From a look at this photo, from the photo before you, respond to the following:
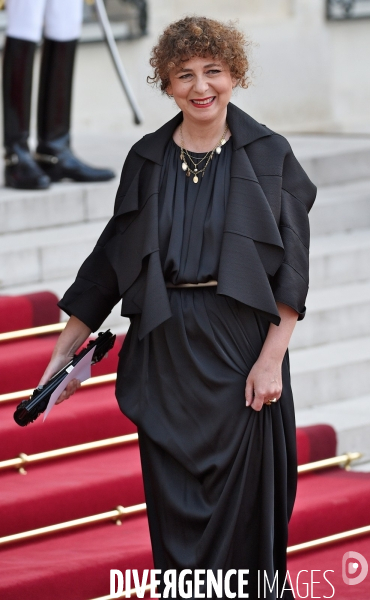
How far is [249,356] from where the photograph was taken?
9.23 ft

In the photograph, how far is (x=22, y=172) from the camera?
5.52m

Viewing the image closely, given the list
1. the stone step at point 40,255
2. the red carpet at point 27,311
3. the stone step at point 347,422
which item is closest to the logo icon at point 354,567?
the stone step at point 347,422

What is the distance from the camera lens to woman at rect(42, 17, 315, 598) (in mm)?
2723

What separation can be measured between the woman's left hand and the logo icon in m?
1.27

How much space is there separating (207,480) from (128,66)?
5.65m

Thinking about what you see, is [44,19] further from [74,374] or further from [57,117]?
[74,374]

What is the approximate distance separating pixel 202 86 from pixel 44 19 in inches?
123

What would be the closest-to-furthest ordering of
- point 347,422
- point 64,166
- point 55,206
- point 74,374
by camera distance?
point 74,374
point 347,422
point 55,206
point 64,166

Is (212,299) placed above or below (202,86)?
below

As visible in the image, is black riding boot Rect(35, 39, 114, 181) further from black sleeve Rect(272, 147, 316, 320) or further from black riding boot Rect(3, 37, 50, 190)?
black sleeve Rect(272, 147, 316, 320)

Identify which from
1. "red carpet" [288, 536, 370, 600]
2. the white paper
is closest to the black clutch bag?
the white paper

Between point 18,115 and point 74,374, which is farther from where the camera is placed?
point 18,115

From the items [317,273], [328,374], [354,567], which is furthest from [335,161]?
[354,567]

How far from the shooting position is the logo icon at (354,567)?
12.4 feet
